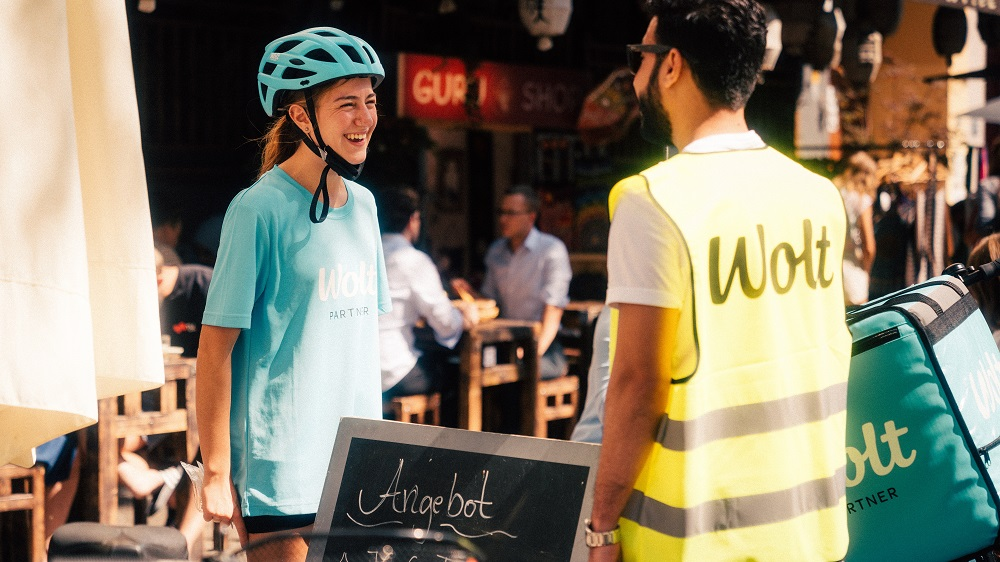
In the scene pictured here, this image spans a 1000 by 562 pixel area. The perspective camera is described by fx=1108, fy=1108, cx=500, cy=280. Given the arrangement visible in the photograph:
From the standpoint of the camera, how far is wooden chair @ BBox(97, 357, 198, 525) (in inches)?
185

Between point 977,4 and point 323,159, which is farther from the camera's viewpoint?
point 977,4

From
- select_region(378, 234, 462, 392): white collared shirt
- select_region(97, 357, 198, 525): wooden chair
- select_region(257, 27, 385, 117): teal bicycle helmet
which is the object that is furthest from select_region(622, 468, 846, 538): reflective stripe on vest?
select_region(378, 234, 462, 392): white collared shirt

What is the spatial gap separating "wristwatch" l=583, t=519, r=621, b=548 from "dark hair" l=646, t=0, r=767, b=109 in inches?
32.4

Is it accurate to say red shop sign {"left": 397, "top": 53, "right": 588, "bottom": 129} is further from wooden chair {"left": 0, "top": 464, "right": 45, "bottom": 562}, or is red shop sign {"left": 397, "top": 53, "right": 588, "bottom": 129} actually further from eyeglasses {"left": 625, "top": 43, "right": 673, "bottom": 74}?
eyeglasses {"left": 625, "top": 43, "right": 673, "bottom": 74}

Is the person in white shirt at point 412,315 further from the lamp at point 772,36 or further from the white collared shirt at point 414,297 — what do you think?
the lamp at point 772,36

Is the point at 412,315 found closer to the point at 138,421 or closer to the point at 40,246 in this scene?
A: the point at 138,421

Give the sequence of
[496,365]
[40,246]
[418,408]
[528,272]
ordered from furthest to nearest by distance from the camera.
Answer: [528,272] < [496,365] < [418,408] < [40,246]

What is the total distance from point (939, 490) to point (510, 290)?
541 cm

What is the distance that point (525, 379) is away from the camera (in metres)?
6.77

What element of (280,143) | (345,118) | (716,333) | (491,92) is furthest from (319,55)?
(491,92)

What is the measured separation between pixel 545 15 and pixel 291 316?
579 cm

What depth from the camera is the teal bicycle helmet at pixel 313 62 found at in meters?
2.65

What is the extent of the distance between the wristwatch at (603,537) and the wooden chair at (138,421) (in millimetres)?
3109

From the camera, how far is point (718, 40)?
2.07 meters
